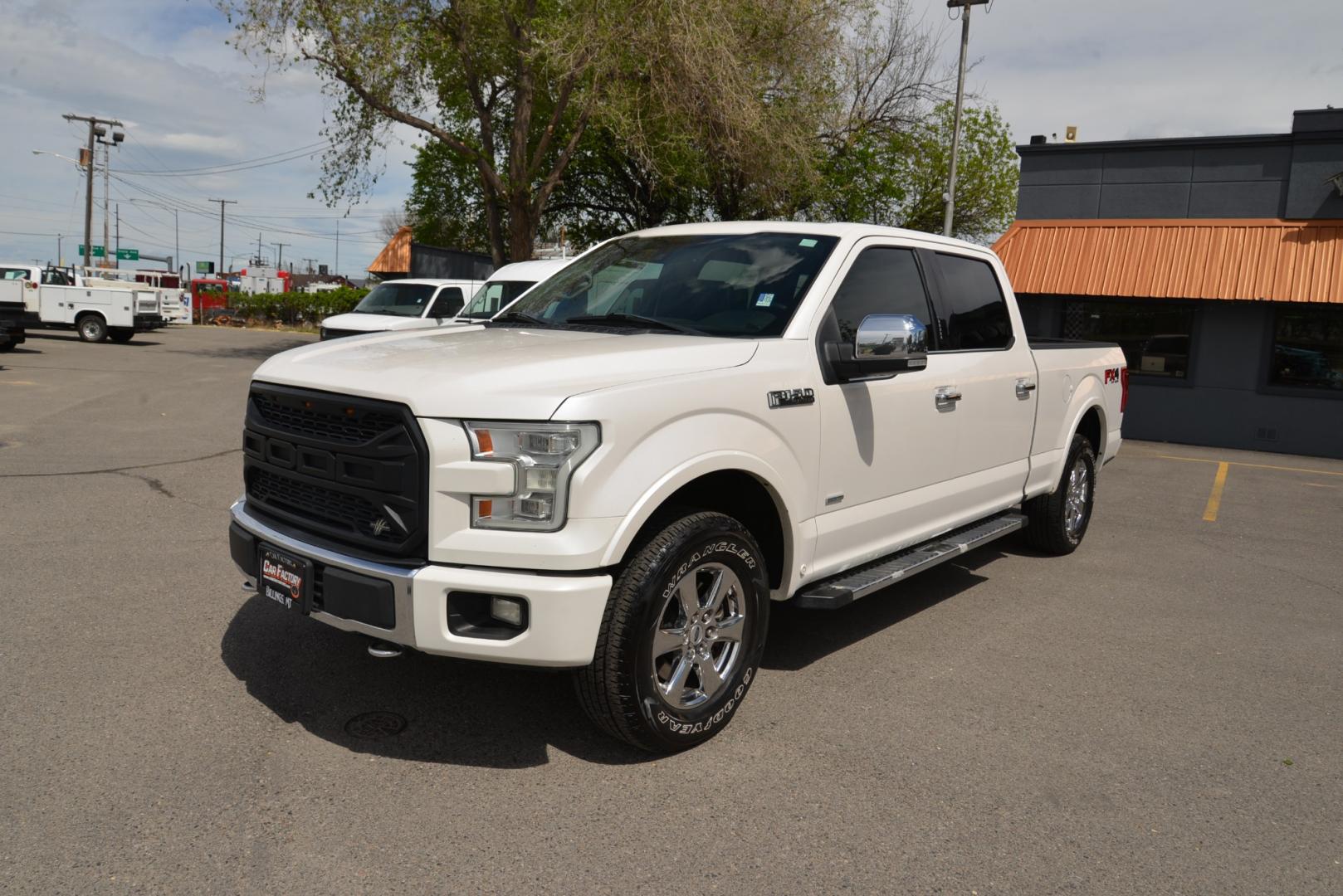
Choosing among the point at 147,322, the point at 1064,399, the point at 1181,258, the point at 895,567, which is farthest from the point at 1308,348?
the point at 147,322

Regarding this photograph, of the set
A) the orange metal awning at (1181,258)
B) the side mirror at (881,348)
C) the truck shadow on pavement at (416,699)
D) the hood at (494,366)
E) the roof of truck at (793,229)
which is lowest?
the truck shadow on pavement at (416,699)

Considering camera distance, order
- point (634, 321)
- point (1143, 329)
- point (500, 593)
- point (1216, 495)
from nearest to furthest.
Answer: point (500, 593), point (634, 321), point (1216, 495), point (1143, 329)

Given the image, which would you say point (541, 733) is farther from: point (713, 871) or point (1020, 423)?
point (1020, 423)

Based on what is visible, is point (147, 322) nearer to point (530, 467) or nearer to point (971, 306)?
point (971, 306)

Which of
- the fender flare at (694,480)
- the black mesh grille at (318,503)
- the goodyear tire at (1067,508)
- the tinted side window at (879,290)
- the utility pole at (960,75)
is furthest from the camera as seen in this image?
the utility pole at (960,75)

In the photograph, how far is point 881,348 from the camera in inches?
165

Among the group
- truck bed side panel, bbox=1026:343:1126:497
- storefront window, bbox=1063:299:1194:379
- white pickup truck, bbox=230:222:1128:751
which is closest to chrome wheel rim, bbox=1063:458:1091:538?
truck bed side panel, bbox=1026:343:1126:497

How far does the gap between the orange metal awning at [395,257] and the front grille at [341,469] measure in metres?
45.2

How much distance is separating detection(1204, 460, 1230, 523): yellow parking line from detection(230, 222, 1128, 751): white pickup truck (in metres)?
5.04

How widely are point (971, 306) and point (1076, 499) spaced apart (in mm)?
2284

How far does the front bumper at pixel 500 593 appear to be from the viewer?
10.8 feet

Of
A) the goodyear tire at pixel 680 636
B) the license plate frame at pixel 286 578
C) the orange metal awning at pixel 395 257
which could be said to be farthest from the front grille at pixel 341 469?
the orange metal awning at pixel 395 257

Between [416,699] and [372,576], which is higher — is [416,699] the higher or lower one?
the lower one

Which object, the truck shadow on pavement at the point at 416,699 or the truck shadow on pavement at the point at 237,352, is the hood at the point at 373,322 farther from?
the truck shadow on pavement at the point at 416,699
